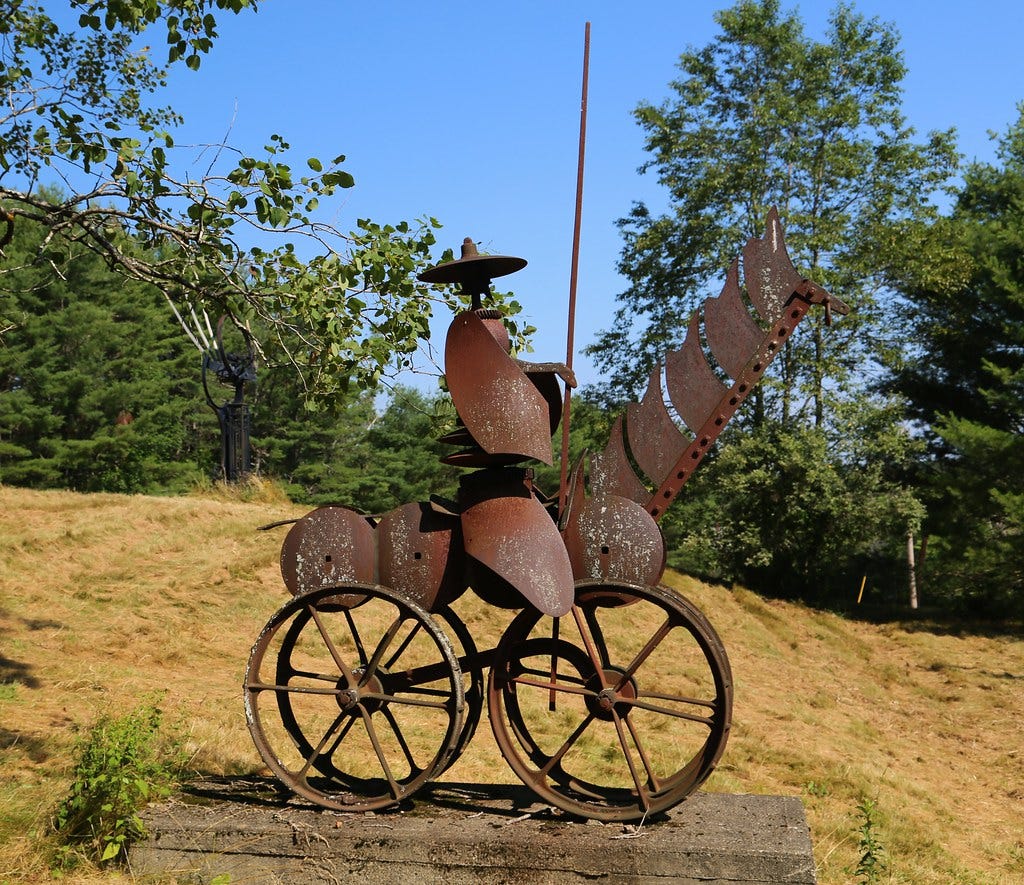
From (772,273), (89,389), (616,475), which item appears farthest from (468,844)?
(89,389)

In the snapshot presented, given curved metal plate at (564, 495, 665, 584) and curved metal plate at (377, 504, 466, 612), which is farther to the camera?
curved metal plate at (377, 504, 466, 612)

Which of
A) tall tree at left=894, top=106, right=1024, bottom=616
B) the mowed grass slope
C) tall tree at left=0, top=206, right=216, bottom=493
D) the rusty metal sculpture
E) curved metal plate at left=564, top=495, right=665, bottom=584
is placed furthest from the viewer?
tall tree at left=0, top=206, right=216, bottom=493

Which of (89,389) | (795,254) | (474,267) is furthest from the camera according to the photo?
(89,389)

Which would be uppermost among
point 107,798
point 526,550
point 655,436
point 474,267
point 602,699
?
point 474,267

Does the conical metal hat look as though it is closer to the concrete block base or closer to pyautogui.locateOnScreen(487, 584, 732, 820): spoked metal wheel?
pyautogui.locateOnScreen(487, 584, 732, 820): spoked metal wheel

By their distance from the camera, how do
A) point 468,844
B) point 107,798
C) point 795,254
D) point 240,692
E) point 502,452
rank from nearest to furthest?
1. point 468,844
2. point 502,452
3. point 107,798
4. point 240,692
5. point 795,254

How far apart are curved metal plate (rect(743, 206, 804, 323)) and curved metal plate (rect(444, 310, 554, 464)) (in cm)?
112

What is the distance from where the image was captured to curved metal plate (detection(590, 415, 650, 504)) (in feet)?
16.6

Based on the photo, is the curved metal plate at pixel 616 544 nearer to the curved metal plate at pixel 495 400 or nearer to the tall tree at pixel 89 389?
the curved metal plate at pixel 495 400

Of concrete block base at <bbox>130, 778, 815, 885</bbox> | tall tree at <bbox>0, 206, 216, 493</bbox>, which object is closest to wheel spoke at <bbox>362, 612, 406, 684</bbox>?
concrete block base at <bbox>130, 778, 815, 885</bbox>

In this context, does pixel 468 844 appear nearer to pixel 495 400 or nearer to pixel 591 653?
pixel 591 653

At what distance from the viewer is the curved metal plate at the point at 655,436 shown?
16.2 ft

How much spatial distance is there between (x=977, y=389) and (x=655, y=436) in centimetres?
1820

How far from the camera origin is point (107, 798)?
15.8 ft
